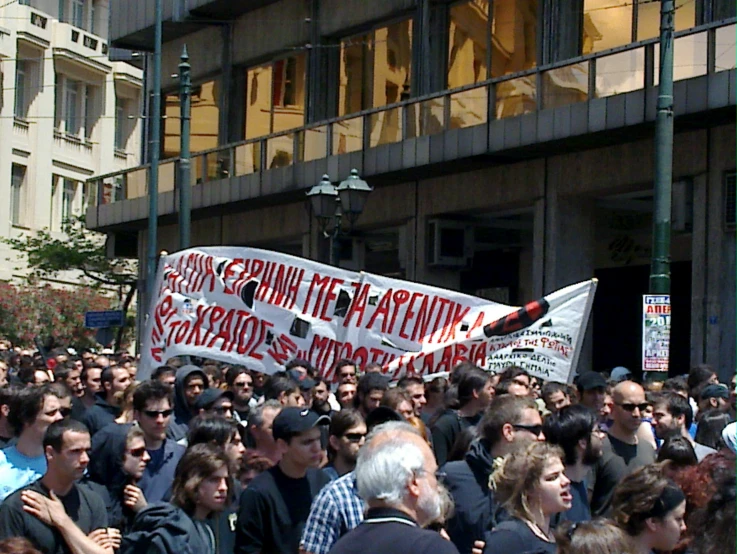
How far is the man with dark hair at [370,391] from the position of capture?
1105 centimetres

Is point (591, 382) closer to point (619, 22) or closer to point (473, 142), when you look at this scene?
point (619, 22)

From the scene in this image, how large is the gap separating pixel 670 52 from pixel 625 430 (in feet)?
24.6

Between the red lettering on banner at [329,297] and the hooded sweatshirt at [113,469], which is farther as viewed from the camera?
the red lettering on banner at [329,297]

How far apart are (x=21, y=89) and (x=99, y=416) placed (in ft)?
149

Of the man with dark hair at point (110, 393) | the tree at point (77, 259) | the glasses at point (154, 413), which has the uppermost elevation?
the tree at point (77, 259)

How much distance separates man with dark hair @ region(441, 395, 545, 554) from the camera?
7.32 meters

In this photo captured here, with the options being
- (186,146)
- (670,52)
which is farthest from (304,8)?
(670,52)

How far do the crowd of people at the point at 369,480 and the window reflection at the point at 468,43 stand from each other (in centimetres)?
1624

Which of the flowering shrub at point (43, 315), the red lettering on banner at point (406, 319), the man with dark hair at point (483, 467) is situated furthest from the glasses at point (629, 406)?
the flowering shrub at point (43, 315)

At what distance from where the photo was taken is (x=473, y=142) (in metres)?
24.1

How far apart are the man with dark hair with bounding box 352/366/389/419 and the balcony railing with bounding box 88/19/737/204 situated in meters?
10.0

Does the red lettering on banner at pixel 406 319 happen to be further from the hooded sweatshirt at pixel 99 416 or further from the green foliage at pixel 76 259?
the green foliage at pixel 76 259

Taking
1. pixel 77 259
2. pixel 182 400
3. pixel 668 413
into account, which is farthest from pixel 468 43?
pixel 77 259

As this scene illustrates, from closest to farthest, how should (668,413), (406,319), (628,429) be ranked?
1. (628,429)
2. (668,413)
3. (406,319)
